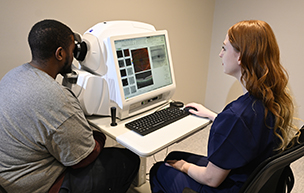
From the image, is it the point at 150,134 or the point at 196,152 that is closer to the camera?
the point at 150,134

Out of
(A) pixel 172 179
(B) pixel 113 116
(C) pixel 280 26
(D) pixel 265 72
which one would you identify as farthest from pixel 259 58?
(C) pixel 280 26

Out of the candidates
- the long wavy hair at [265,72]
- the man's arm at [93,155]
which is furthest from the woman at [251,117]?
the man's arm at [93,155]

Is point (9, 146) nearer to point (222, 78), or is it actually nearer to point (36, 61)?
point (36, 61)

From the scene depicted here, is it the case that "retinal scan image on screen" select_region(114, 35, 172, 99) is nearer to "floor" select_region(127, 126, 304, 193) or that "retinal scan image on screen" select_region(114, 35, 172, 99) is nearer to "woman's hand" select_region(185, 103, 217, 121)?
"woman's hand" select_region(185, 103, 217, 121)

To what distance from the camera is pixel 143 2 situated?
225cm

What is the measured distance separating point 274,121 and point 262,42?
0.32 metres

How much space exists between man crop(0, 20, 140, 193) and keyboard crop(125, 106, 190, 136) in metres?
0.24

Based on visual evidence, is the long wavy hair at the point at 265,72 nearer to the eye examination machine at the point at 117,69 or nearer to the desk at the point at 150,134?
the desk at the point at 150,134

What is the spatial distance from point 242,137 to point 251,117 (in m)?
0.09

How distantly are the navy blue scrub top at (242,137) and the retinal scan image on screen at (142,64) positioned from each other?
613 millimetres

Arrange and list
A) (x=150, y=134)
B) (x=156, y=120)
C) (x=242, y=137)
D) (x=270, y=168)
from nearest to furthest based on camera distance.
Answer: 1. (x=270, y=168)
2. (x=242, y=137)
3. (x=150, y=134)
4. (x=156, y=120)

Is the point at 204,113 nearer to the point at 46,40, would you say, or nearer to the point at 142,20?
the point at 46,40

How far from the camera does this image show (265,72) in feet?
3.31

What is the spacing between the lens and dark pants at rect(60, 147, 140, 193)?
48.4 inches
